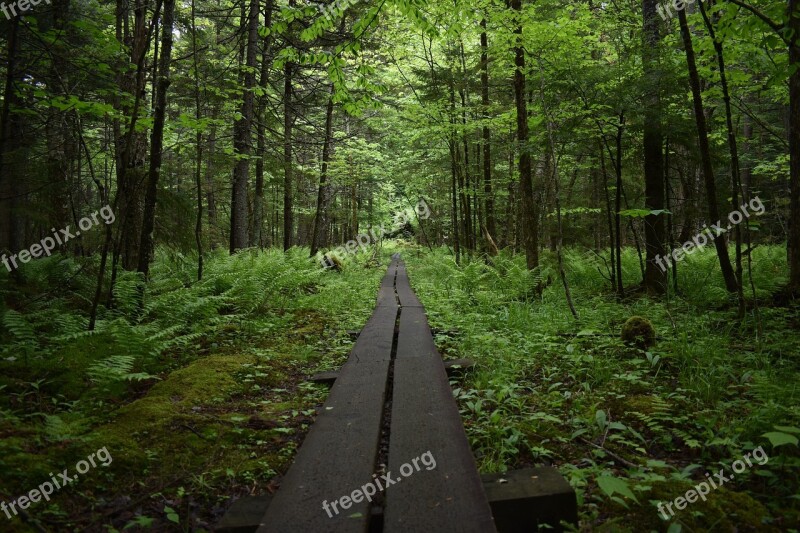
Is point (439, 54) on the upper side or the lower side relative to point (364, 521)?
upper

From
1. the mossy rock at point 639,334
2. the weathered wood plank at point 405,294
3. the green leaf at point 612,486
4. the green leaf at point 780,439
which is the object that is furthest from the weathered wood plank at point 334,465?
the weathered wood plank at point 405,294

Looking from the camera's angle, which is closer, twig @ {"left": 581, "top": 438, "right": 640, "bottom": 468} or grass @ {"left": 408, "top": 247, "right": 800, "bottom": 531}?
grass @ {"left": 408, "top": 247, "right": 800, "bottom": 531}

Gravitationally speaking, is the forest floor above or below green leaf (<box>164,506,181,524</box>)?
above

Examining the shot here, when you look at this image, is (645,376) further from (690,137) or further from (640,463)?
(690,137)

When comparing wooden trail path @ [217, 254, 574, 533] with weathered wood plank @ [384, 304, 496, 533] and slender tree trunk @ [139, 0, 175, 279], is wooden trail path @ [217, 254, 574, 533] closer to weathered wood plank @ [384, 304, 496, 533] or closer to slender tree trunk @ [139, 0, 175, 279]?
weathered wood plank @ [384, 304, 496, 533]

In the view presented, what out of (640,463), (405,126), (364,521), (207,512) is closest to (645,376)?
(640,463)

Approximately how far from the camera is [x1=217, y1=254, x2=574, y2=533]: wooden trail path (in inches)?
86.5

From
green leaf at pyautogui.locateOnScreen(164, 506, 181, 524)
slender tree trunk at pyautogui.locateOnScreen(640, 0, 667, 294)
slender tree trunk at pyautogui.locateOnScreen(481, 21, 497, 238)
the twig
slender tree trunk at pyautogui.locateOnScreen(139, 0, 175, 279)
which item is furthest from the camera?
slender tree trunk at pyautogui.locateOnScreen(481, 21, 497, 238)

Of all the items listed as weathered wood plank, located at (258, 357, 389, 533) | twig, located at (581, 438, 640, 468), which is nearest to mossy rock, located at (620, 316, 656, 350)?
twig, located at (581, 438, 640, 468)

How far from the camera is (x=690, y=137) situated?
25.1ft

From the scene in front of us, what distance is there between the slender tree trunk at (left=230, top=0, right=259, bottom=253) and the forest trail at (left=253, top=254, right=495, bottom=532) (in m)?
10.1

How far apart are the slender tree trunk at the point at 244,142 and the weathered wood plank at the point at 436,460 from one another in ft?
33.5

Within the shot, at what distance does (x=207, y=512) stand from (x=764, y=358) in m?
5.63

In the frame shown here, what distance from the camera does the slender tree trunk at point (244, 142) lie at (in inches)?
486
